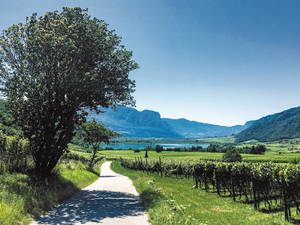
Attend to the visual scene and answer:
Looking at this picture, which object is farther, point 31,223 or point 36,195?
point 36,195

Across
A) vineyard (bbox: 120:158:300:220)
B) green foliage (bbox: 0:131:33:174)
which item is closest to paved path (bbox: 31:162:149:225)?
green foliage (bbox: 0:131:33:174)

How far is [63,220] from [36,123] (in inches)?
376

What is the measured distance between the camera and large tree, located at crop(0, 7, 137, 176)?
16.5 metres

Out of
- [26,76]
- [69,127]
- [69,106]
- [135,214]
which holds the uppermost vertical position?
[26,76]

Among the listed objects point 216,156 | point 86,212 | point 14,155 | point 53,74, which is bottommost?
point 216,156

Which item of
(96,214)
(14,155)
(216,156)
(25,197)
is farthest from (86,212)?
(216,156)

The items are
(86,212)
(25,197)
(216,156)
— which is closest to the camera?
(25,197)

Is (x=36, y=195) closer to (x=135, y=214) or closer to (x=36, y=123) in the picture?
(x=135, y=214)

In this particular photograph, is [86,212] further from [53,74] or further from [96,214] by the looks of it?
[53,74]

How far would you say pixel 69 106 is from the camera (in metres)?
18.6

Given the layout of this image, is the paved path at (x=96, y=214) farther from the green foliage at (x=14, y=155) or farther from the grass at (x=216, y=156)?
the grass at (x=216, y=156)

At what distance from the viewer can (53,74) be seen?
16.8 meters

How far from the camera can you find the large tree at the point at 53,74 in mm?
16547

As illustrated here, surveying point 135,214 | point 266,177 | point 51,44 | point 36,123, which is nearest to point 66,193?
point 36,123
